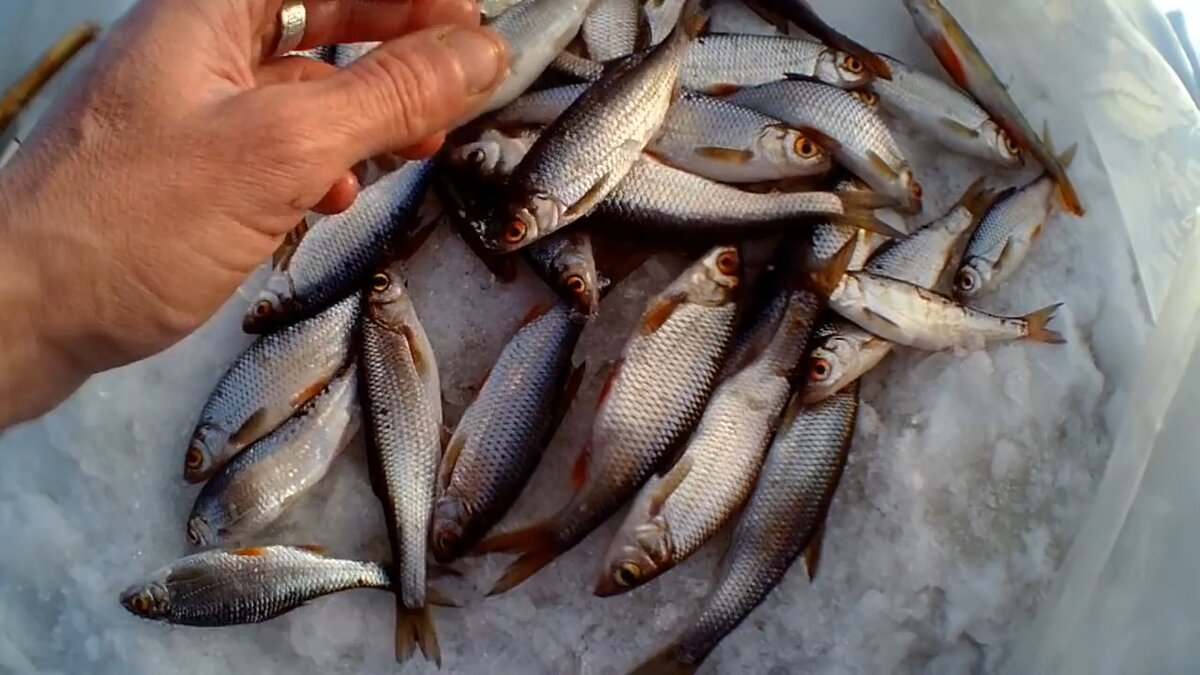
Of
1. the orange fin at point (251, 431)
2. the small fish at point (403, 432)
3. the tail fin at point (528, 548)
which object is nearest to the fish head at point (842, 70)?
the small fish at point (403, 432)

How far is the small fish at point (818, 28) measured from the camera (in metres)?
1.88

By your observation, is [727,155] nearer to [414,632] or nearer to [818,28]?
[818,28]

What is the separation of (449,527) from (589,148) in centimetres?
64

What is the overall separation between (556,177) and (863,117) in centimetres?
58

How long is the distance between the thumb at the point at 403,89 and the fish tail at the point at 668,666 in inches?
34.4

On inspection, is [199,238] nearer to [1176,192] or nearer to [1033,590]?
[1033,590]

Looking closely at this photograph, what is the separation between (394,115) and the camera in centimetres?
123

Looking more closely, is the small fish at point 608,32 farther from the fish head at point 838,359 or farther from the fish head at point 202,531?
the fish head at point 202,531

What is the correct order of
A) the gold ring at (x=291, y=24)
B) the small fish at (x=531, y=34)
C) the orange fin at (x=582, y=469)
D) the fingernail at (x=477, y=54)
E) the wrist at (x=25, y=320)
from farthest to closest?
the small fish at (x=531, y=34), the orange fin at (x=582, y=469), the gold ring at (x=291, y=24), the fingernail at (x=477, y=54), the wrist at (x=25, y=320)

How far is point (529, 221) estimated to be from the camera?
160cm

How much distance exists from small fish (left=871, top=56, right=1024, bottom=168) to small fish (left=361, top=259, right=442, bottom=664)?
95cm

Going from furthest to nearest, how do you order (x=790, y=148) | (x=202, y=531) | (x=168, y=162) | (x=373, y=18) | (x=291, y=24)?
(x=790, y=148) < (x=202, y=531) < (x=373, y=18) < (x=291, y=24) < (x=168, y=162)

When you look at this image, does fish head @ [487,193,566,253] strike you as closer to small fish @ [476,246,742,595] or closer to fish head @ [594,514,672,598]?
small fish @ [476,246,742,595]

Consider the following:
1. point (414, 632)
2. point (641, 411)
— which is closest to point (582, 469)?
point (641, 411)
